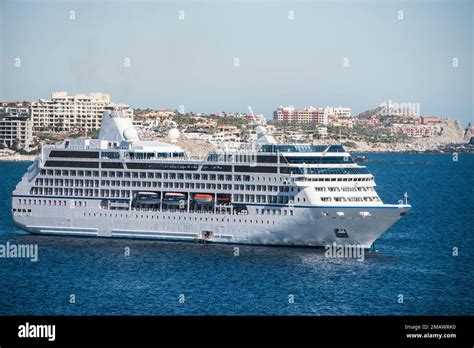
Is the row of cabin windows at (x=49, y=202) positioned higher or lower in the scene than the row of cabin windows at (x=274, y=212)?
lower

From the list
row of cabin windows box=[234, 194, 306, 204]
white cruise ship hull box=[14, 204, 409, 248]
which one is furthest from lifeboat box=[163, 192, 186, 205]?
row of cabin windows box=[234, 194, 306, 204]

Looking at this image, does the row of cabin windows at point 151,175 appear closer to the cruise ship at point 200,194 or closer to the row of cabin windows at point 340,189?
the cruise ship at point 200,194

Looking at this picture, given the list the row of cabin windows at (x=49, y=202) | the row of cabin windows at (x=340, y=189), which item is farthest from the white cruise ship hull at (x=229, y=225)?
the row of cabin windows at (x=340, y=189)

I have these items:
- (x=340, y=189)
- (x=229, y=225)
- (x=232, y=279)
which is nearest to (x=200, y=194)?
(x=229, y=225)
